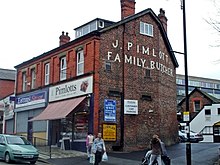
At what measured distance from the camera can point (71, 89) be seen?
1045 inches

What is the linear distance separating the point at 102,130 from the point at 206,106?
30263 millimetres

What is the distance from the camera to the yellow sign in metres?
24.5

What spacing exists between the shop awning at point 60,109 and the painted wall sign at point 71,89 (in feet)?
1.51

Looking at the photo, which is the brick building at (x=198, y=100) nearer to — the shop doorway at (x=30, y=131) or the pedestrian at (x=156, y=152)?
the shop doorway at (x=30, y=131)

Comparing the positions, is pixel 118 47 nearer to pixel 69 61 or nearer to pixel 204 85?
pixel 69 61

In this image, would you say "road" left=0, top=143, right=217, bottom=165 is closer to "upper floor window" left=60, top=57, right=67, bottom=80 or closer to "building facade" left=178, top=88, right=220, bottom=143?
"upper floor window" left=60, top=57, right=67, bottom=80

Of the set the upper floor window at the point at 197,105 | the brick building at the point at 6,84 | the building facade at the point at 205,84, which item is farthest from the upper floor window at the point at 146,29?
the building facade at the point at 205,84

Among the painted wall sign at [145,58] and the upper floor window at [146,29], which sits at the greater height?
the upper floor window at [146,29]

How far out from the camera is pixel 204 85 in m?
101

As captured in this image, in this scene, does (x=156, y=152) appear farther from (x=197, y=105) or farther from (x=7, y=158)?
(x=197, y=105)

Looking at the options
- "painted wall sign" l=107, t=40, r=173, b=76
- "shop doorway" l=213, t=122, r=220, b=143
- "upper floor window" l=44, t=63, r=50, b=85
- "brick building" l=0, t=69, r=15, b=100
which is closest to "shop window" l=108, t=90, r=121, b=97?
"painted wall sign" l=107, t=40, r=173, b=76

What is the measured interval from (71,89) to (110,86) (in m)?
3.03

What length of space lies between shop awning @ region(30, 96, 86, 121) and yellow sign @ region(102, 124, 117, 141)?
2.48 m

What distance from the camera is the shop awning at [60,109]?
24.4 meters
